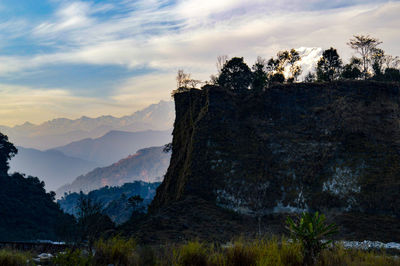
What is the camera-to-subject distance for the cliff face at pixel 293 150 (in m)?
40.9

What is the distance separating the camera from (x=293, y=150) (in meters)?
46.2

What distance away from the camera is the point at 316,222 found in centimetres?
1134

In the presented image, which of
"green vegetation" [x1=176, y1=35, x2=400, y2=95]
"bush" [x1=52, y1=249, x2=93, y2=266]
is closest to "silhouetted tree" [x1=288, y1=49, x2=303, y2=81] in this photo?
"green vegetation" [x1=176, y1=35, x2=400, y2=95]

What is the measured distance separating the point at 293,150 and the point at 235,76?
34.4 metres

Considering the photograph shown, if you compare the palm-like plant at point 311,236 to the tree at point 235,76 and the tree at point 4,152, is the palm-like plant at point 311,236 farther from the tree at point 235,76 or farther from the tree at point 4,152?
the tree at point 4,152

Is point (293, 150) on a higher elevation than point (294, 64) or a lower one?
lower

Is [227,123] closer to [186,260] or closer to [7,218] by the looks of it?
[186,260]

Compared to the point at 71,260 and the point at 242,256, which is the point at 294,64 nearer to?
the point at 242,256

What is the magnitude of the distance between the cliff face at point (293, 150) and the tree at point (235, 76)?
2115cm

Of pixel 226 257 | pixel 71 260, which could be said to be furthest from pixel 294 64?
pixel 71 260

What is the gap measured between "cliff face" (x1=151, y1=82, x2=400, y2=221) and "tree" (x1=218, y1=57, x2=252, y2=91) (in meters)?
21.2

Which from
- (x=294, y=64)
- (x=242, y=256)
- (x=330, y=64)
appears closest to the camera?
(x=242, y=256)

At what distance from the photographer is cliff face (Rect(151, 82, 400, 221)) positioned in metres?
40.9

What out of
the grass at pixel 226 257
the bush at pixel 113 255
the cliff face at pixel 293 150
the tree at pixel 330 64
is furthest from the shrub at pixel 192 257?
the tree at pixel 330 64
